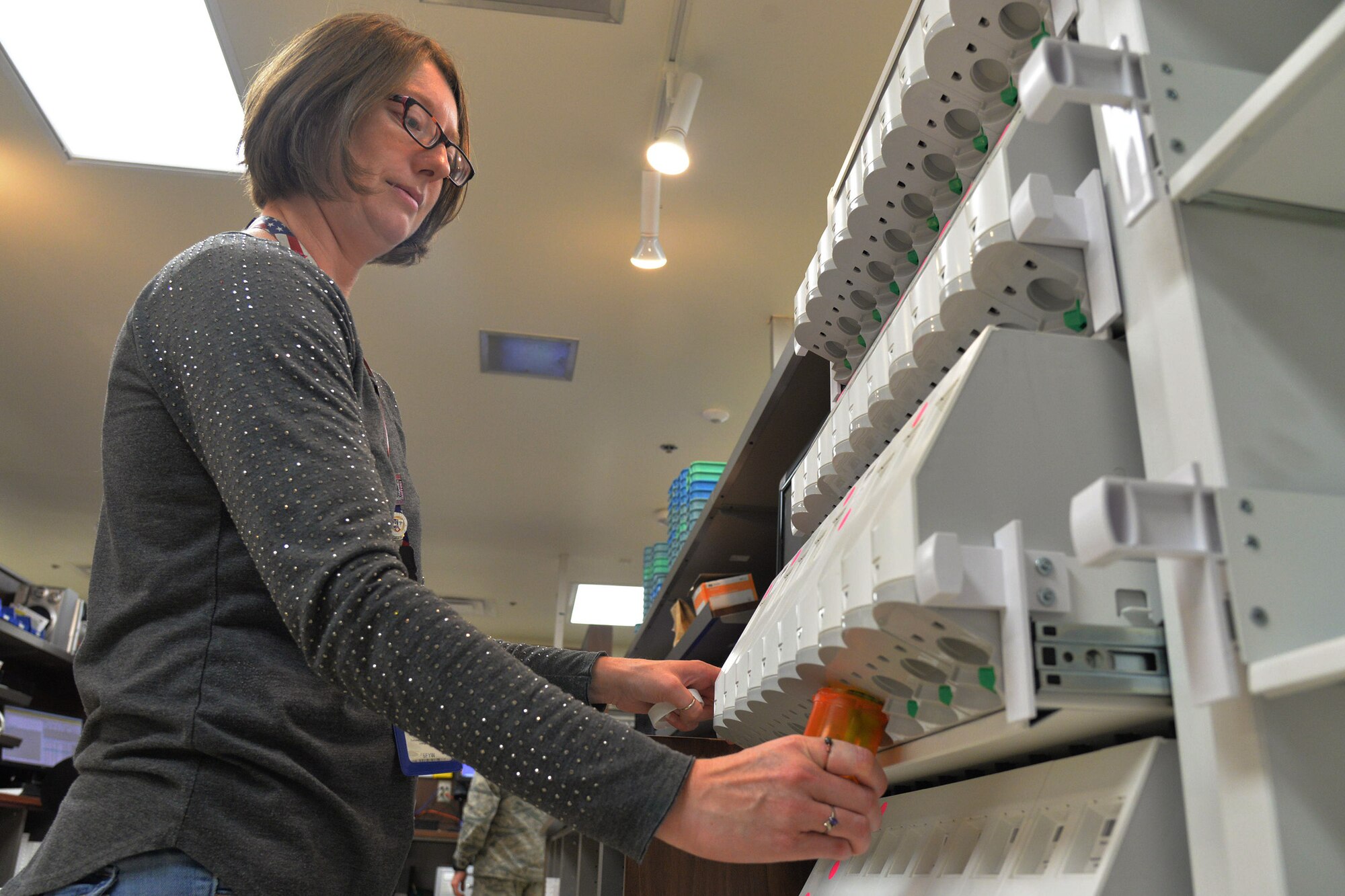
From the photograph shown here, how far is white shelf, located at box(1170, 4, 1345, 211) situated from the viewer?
21.6 inches

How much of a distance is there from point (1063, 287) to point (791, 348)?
0.88 meters

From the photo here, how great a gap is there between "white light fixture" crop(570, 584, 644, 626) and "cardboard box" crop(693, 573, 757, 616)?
745cm

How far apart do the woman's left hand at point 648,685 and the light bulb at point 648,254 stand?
2.13 metres

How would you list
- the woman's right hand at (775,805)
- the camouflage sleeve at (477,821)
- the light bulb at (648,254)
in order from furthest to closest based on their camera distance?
the camouflage sleeve at (477,821)
the light bulb at (648,254)
the woman's right hand at (775,805)

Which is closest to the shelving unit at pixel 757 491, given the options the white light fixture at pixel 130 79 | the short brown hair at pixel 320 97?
the short brown hair at pixel 320 97

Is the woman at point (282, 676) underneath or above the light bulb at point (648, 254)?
underneath

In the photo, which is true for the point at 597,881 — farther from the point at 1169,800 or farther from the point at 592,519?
the point at 592,519

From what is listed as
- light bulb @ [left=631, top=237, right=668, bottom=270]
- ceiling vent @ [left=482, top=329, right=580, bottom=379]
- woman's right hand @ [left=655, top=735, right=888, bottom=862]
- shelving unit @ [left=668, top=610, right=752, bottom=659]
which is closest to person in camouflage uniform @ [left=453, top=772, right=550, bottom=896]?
ceiling vent @ [left=482, top=329, right=580, bottom=379]

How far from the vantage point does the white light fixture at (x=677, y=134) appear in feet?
9.76

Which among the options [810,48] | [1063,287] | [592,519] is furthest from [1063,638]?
[592,519]

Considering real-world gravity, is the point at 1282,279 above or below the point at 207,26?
below

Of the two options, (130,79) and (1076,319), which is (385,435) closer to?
(1076,319)

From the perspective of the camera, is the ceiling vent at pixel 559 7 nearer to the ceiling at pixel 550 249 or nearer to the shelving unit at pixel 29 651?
the ceiling at pixel 550 249

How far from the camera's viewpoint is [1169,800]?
657 mm
